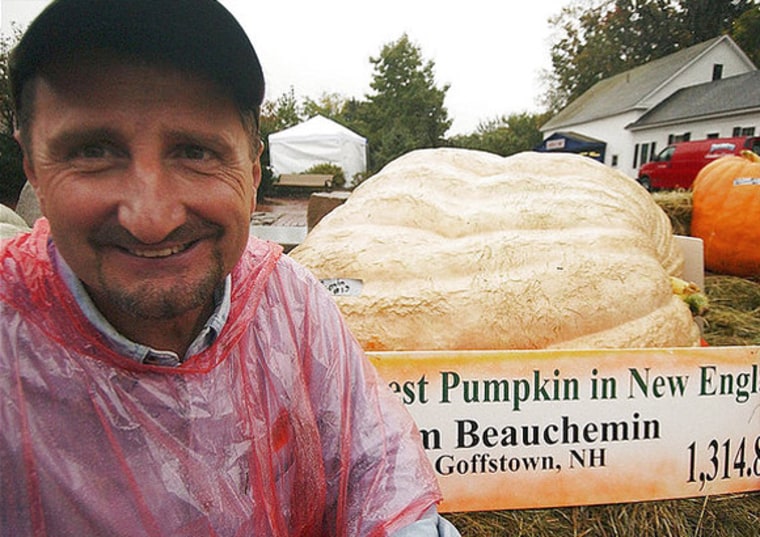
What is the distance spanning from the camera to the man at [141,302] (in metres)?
0.77

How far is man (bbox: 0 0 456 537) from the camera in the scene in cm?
77

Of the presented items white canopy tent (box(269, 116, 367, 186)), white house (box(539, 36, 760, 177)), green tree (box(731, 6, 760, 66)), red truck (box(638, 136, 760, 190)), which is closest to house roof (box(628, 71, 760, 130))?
white house (box(539, 36, 760, 177))

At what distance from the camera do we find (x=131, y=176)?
79cm

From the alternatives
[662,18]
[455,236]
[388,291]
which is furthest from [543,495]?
[662,18]

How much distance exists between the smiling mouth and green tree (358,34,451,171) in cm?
2844

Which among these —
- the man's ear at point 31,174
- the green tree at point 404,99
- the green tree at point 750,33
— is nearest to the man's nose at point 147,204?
the man's ear at point 31,174

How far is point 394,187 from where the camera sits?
2371 millimetres

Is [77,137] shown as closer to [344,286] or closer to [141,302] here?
[141,302]

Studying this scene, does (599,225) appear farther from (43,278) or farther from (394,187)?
(43,278)

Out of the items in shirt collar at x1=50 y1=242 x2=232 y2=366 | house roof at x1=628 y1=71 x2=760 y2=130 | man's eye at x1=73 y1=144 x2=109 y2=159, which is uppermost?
house roof at x1=628 y1=71 x2=760 y2=130

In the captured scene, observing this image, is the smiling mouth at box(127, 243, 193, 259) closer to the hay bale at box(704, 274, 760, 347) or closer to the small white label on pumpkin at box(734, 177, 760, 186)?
the hay bale at box(704, 274, 760, 347)

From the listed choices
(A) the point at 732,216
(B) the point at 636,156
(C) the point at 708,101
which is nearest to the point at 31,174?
(A) the point at 732,216

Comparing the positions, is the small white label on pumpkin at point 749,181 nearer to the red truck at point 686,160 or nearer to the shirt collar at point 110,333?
the shirt collar at point 110,333

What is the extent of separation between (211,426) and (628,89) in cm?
3394
